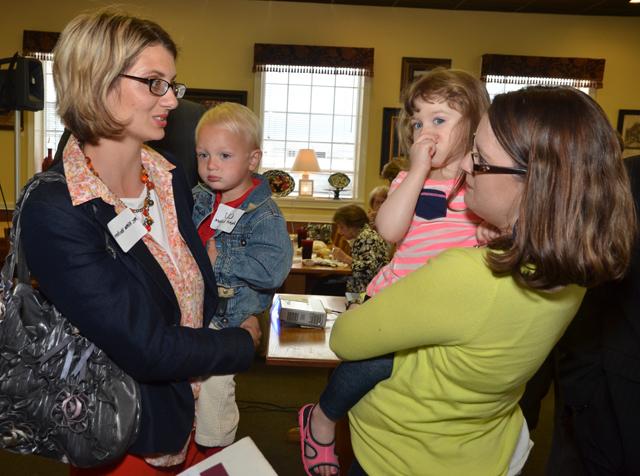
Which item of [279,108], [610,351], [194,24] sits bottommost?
[610,351]

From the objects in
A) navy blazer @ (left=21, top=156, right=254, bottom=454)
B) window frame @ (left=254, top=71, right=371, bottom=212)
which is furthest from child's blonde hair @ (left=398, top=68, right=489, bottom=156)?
window frame @ (left=254, top=71, right=371, bottom=212)

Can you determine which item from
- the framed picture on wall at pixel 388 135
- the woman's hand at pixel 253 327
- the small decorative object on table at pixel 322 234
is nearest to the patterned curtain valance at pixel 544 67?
the framed picture on wall at pixel 388 135

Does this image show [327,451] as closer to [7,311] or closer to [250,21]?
[7,311]

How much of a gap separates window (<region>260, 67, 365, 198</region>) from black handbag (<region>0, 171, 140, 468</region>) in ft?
A: 21.4

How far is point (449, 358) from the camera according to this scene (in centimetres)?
107

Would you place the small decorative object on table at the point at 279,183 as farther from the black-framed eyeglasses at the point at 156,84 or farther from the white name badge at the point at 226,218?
the black-framed eyeglasses at the point at 156,84

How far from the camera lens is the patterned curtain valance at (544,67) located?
23.8 ft

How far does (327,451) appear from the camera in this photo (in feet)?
4.82

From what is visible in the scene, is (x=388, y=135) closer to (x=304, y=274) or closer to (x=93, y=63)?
(x=304, y=274)

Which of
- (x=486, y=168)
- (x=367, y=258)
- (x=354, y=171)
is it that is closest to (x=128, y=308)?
(x=486, y=168)

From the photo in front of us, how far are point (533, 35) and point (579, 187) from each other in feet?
24.2

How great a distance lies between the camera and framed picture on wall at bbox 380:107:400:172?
291 inches

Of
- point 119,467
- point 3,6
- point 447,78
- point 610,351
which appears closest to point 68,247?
point 119,467

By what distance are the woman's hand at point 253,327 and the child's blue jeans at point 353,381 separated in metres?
0.24
